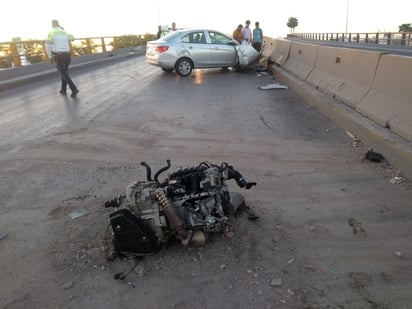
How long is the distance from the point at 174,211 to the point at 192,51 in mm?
12834

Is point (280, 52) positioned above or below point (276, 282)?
above

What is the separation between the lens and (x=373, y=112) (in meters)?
5.97

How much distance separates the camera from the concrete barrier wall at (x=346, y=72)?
6.54 metres

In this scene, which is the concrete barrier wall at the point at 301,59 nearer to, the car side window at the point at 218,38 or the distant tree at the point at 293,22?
the car side window at the point at 218,38

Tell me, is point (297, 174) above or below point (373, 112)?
below

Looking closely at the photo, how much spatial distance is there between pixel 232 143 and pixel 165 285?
3552mm

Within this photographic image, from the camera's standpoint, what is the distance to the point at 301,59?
460 inches

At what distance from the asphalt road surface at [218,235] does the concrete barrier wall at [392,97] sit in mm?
517

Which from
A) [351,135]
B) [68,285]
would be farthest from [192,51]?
[68,285]

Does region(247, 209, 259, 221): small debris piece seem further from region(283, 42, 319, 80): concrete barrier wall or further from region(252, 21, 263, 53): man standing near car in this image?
region(252, 21, 263, 53): man standing near car

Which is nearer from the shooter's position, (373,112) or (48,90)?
(373,112)

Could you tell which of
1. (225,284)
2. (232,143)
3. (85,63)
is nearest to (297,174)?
(232,143)

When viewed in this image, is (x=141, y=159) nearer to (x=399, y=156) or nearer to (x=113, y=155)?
(x=113, y=155)

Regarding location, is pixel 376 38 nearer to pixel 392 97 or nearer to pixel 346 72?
pixel 346 72
